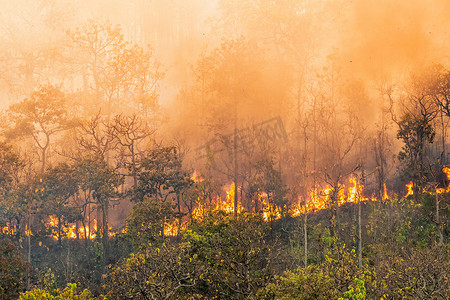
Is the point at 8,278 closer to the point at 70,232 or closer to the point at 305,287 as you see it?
the point at 305,287

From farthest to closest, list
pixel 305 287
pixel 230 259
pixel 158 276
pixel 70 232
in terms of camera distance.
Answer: pixel 70 232 < pixel 230 259 < pixel 158 276 < pixel 305 287

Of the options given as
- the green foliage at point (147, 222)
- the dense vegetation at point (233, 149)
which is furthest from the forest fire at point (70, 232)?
the green foliage at point (147, 222)

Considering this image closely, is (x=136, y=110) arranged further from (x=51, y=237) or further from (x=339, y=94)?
(x=339, y=94)

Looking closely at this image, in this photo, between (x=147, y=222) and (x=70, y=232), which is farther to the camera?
(x=70, y=232)

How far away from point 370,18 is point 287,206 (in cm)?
3169

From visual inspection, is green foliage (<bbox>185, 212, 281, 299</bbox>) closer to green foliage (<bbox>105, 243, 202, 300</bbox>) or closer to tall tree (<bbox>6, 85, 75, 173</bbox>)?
green foliage (<bbox>105, 243, 202, 300</bbox>)

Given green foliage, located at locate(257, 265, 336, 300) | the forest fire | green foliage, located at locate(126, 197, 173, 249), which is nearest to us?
green foliage, located at locate(257, 265, 336, 300)

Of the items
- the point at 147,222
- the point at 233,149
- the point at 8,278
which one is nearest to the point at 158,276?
the point at 8,278

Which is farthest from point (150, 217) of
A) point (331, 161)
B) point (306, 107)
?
point (306, 107)

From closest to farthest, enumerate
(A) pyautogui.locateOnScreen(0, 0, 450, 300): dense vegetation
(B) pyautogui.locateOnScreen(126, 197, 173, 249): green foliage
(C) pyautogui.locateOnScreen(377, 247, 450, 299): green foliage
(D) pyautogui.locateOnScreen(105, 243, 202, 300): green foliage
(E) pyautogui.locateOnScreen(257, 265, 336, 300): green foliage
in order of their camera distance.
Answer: (E) pyautogui.locateOnScreen(257, 265, 336, 300): green foliage → (D) pyautogui.locateOnScreen(105, 243, 202, 300): green foliage → (C) pyautogui.locateOnScreen(377, 247, 450, 299): green foliage → (A) pyautogui.locateOnScreen(0, 0, 450, 300): dense vegetation → (B) pyautogui.locateOnScreen(126, 197, 173, 249): green foliage

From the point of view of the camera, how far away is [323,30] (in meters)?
60.9

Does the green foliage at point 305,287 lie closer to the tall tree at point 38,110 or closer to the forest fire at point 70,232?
the forest fire at point 70,232

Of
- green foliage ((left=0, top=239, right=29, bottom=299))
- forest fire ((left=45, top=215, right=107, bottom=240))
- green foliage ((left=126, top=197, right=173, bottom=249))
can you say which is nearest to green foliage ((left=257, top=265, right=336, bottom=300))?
green foliage ((left=0, top=239, right=29, bottom=299))

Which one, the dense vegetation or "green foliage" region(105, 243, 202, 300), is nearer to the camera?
"green foliage" region(105, 243, 202, 300)
